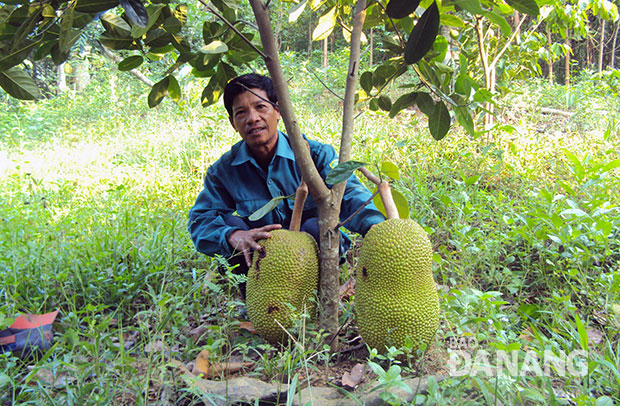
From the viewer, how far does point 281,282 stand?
4.64 feet

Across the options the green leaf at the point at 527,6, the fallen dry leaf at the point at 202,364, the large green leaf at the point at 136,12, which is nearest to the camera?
the large green leaf at the point at 136,12

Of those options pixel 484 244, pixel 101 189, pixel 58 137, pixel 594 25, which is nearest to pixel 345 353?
pixel 484 244

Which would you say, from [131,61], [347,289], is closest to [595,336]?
[347,289]

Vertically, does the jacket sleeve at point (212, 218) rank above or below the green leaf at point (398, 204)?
below

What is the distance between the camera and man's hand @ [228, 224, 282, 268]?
1.50 m

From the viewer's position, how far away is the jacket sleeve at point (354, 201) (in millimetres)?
1558

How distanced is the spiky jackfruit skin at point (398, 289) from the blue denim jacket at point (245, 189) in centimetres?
52

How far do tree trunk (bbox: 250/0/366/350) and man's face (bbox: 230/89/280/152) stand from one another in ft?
1.43

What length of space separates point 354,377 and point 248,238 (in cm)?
56

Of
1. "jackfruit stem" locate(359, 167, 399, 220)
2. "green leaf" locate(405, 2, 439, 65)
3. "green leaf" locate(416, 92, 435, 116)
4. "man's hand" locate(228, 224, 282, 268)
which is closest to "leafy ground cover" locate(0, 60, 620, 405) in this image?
"man's hand" locate(228, 224, 282, 268)

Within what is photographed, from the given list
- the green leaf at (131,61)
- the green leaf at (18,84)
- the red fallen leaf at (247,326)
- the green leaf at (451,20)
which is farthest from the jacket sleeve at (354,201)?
the green leaf at (18,84)

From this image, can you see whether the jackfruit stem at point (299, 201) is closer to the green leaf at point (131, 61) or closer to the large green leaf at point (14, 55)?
the green leaf at point (131, 61)

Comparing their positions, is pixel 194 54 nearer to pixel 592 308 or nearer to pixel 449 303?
pixel 449 303

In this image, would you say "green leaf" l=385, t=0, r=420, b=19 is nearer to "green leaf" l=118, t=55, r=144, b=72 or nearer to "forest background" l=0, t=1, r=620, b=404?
"forest background" l=0, t=1, r=620, b=404
